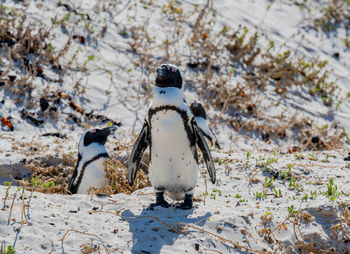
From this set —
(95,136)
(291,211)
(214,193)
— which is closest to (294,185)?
(214,193)

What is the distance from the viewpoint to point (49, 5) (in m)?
8.55

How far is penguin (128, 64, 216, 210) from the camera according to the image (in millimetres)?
3854

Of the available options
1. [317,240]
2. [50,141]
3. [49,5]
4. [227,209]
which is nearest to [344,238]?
[317,240]

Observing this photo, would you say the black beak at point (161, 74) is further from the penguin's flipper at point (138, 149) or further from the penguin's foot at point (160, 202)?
the penguin's foot at point (160, 202)

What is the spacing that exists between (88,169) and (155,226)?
1.58 meters

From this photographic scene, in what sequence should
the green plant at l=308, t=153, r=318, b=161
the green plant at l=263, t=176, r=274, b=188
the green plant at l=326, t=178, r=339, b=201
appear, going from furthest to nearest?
the green plant at l=308, t=153, r=318, b=161
the green plant at l=263, t=176, r=274, b=188
the green plant at l=326, t=178, r=339, b=201

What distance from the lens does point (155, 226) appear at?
362 cm

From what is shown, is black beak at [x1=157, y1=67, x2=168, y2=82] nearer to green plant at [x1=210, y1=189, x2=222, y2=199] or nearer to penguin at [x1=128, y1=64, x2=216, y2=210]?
penguin at [x1=128, y1=64, x2=216, y2=210]

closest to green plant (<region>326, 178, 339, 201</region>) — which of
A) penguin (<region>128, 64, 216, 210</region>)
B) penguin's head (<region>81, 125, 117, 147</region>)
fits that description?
penguin (<region>128, 64, 216, 210</region>)

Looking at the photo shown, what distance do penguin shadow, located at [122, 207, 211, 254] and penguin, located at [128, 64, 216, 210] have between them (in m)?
0.13

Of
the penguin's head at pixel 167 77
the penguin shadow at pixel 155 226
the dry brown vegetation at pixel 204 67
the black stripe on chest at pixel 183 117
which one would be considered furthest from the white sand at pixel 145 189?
the penguin's head at pixel 167 77

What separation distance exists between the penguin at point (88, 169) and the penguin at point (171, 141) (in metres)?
0.88

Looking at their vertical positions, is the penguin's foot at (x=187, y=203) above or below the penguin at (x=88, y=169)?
above

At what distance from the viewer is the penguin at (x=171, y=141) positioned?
3854 mm
